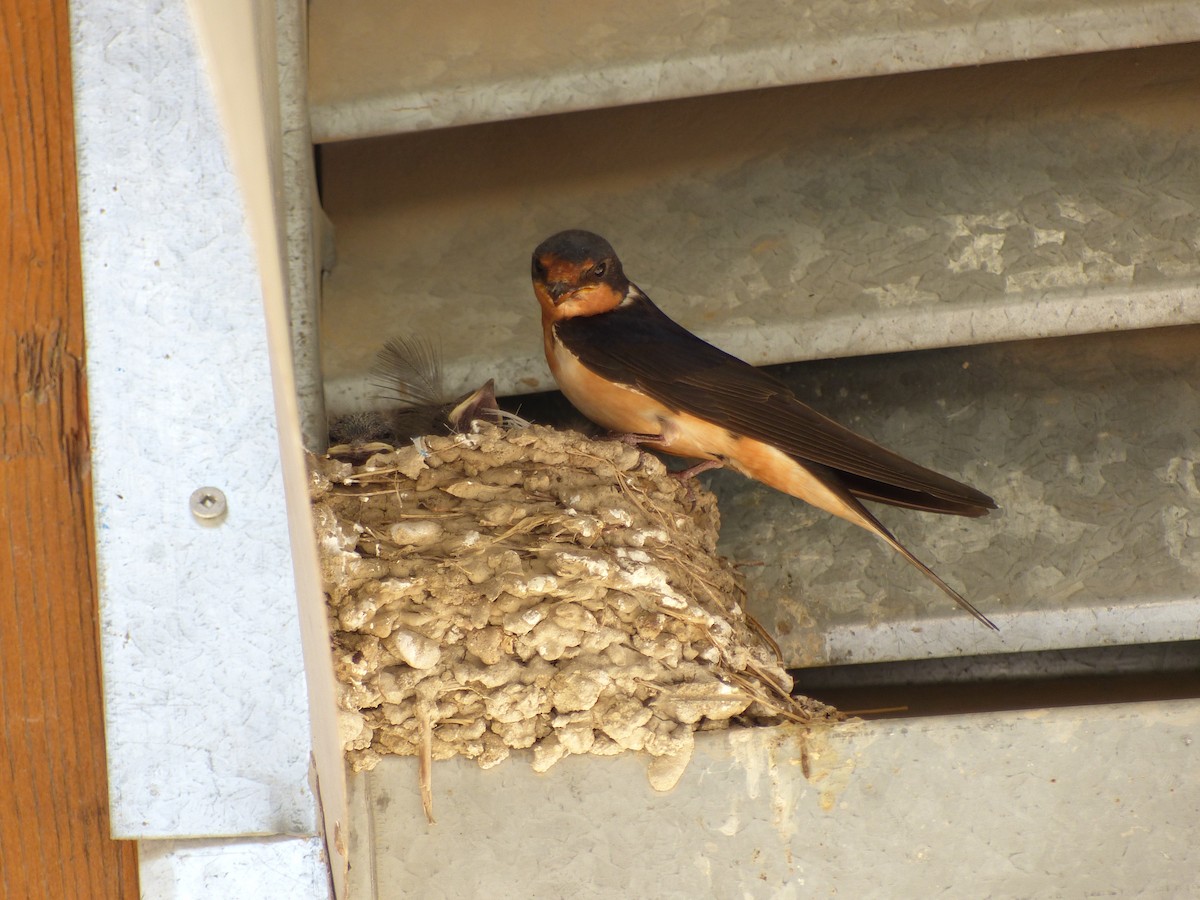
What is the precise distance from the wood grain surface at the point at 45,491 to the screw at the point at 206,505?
19cm

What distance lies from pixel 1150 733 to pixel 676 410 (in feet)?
3.84

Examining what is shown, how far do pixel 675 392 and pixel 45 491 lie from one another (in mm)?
1704

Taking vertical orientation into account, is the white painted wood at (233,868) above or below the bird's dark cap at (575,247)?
below

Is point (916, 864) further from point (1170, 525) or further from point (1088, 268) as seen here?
point (1088, 268)

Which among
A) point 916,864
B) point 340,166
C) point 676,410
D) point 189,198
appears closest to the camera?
point 189,198

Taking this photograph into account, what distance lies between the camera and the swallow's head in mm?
2885

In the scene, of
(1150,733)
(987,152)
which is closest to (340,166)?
(987,152)

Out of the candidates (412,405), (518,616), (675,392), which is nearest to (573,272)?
(675,392)

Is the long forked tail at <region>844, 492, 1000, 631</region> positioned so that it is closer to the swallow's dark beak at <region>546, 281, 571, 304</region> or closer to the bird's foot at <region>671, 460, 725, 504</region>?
the bird's foot at <region>671, 460, 725, 504</region>

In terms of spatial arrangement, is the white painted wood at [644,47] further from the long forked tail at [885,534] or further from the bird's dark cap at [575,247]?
the long forked tail at [885,534]

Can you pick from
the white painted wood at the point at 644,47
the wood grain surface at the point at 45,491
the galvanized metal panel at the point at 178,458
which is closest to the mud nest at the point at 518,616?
the white painted wood at the point at 644,47

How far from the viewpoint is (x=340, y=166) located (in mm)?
3074

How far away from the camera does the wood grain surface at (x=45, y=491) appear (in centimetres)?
129

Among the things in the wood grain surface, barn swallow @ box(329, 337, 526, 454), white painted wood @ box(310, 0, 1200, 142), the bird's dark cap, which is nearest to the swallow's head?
the bird's dark cap
